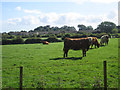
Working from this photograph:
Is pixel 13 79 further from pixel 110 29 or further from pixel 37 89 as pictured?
pixel 110 29

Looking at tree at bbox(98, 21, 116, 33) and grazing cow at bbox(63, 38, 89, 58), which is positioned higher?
tree at bbox(98, 21, 116, 33)

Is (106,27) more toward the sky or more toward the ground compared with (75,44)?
more toward the sky

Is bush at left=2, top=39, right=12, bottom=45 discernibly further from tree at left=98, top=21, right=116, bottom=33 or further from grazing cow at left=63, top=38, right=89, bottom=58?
tree at left=98, top=21, right=116, bottom=33

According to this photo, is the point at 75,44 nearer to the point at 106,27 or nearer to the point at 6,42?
the point at 6,42

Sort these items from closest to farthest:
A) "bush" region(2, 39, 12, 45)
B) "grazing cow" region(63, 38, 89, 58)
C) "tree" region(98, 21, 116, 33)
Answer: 1. "grazing cow" region(63, 38, 89, 58)
2. "bush" region(2, 39, 12, 45)
3. "tree" region(98, 21, 116, 33)

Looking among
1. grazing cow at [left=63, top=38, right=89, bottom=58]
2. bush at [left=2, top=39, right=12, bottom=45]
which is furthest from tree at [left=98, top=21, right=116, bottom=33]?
grazing cow at [left=63, top=38, right=89, bottom=58]

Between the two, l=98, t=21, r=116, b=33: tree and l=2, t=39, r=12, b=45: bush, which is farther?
l=98, t=21, r=116, b=33: tree

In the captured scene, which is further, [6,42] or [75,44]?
[6,42]

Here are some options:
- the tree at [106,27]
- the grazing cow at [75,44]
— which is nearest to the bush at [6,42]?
the grazing cow at [75,44]

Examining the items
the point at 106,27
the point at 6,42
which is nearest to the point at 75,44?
the point at 6,42

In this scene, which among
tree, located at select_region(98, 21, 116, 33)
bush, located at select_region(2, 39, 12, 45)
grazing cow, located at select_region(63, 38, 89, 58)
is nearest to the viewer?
grazing cow, located at select_region(63, 38, 89, 58)

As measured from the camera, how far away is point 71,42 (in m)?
18.7

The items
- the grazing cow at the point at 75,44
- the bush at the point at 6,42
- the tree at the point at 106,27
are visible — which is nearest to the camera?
the grazing cow at the point at 75,44

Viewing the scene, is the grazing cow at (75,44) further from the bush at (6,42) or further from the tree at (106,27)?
the tree at (106,27)
